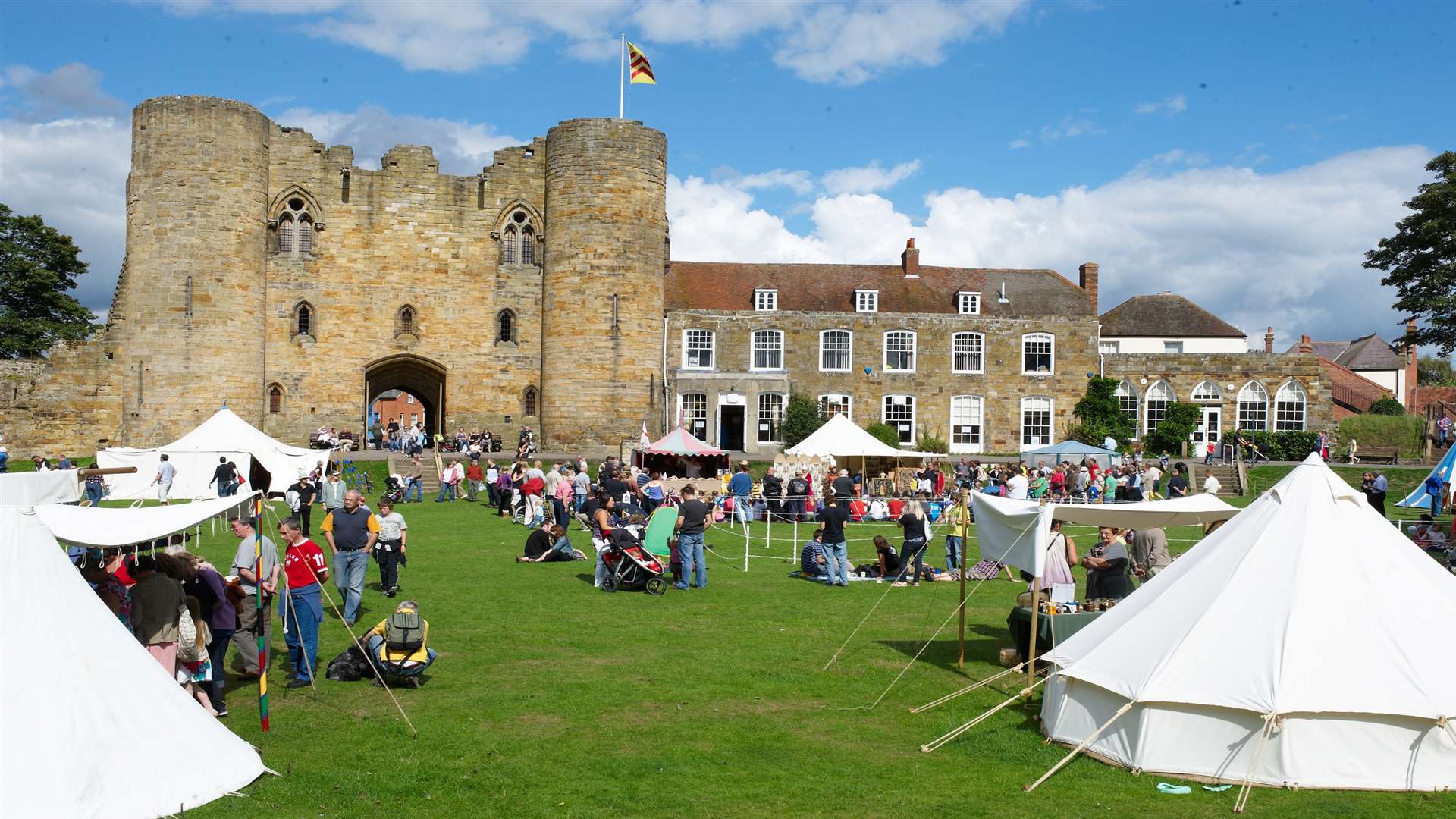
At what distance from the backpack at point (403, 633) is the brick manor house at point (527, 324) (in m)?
27.6

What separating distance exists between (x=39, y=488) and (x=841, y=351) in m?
34.4

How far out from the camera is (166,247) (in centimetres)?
3475

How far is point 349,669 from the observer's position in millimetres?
10250

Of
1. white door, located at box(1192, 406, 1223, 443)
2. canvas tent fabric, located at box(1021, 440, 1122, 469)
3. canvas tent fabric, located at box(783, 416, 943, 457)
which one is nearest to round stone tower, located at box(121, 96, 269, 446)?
canvas tent fabric, located at box(783, 416, 943, 457)

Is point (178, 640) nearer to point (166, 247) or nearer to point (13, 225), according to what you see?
point (166, 247)

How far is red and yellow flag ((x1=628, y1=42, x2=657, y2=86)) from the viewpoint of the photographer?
3681cm

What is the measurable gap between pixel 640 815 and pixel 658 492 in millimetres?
15591

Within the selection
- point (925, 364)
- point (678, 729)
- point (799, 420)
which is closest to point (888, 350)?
point (925, 364)

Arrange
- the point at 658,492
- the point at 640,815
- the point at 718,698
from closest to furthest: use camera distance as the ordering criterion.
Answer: the point at 640,815 < the point at 718,698 < the point at 658,492

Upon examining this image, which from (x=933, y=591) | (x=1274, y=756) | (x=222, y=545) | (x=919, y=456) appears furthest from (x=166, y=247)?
(x=1274, y=756)

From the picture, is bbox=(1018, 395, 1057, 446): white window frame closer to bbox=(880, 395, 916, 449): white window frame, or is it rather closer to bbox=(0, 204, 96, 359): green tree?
bbox=(880, 395, 916, 449): white window frame

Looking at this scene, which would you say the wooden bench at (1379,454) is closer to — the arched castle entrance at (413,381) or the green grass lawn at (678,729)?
the green grass lawn at (678,729)

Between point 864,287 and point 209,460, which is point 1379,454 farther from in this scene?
point 209,460

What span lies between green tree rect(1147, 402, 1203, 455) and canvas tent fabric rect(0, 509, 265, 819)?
129 ft
